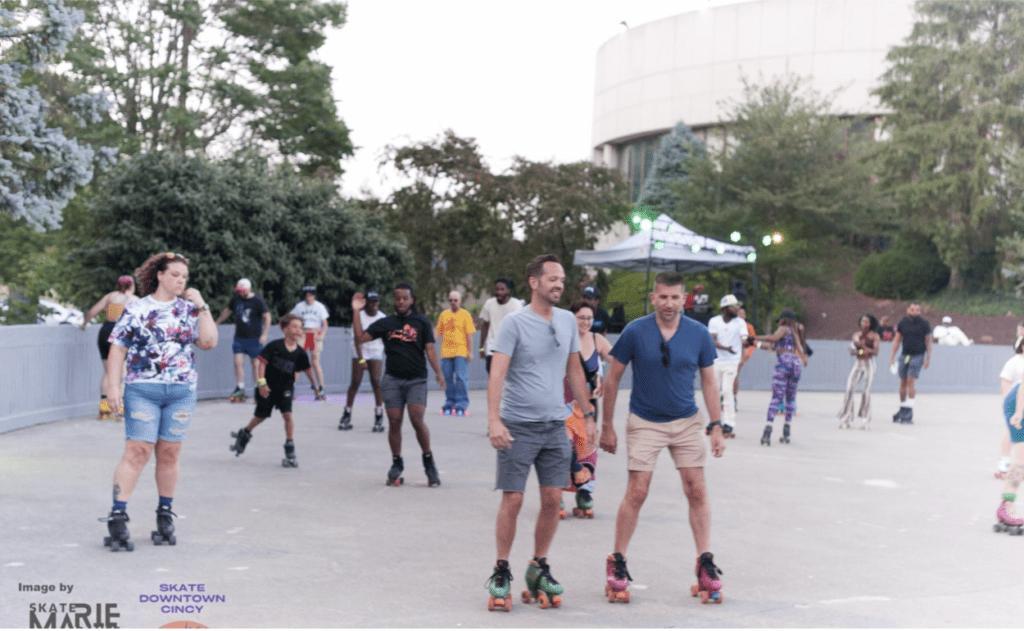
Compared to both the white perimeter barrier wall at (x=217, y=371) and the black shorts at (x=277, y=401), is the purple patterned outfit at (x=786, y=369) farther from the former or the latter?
the black shorts at (x=277, y=401)

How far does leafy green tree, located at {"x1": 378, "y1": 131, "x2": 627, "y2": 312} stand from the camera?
99.6 feet

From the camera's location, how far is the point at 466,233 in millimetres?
31484

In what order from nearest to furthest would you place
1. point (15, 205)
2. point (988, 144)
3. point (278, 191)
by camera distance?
point (15, 205)
point (278, 191)
point (988, 144)

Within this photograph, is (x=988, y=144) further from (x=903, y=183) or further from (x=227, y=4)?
(x=227, y=4)

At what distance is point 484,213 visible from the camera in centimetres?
3103

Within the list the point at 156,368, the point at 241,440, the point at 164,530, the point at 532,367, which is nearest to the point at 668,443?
the point at 532,367

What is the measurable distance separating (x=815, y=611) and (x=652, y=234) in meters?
19.4

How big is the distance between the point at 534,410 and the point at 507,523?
618mm

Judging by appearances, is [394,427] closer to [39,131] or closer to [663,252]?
[39,131]

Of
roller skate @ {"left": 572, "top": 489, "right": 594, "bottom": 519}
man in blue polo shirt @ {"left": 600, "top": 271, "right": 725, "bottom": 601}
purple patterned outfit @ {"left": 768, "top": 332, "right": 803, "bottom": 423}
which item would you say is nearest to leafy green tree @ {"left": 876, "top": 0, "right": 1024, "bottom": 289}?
purple patterned outfit @ {"left": 768, "top": 332, "right": 803, "bottom": 423}

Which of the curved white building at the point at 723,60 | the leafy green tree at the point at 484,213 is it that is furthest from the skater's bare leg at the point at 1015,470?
the curved white building at the point at 723,60

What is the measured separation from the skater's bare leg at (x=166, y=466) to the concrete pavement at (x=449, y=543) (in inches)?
14.4

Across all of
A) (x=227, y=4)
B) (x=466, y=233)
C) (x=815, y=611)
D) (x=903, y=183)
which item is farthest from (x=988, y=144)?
(x=815, y=611)

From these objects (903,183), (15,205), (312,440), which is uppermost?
(903,183)
